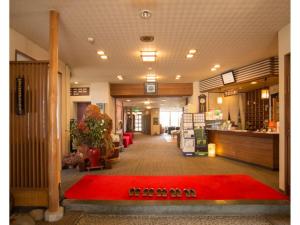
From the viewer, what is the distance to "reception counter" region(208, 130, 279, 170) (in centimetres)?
630

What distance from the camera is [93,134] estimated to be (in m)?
6.48

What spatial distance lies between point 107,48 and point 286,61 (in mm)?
4182

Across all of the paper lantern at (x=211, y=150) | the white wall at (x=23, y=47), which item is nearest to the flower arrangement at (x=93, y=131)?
the white wall at (x=23, y=47)

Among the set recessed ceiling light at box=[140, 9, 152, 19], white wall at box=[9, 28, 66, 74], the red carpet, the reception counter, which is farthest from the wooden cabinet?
white wall at box=[9, 28, 66, 74]

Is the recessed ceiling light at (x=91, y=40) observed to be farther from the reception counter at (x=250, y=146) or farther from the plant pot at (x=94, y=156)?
the reception counter at (x=250, y=146)

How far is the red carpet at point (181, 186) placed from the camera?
4164 millimetres

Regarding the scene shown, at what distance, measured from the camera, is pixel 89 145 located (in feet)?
21.8

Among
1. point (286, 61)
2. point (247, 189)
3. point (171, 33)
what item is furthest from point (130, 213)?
point (286, 61)

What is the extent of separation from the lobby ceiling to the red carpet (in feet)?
11.1

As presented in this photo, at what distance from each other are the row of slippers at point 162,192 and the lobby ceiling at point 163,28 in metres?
3.35

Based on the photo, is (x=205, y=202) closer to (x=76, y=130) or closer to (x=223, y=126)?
(x=76, y=130)

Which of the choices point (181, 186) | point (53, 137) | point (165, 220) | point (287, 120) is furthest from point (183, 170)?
point (53, 137)

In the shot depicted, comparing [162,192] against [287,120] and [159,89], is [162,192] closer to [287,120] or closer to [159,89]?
[287,120]

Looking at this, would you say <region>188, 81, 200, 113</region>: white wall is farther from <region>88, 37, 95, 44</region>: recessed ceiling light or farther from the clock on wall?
<region>88, 37, 95, 44</region>: recessed ceiling light
